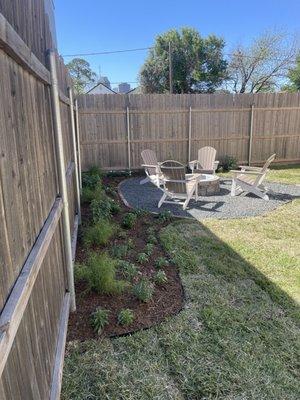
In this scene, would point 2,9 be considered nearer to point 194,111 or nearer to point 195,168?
point 195,168

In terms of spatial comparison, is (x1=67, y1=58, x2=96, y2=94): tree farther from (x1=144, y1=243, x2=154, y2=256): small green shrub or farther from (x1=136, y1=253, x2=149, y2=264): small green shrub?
(x1=136, y1=253, x2=149, y2=264): small green shrub

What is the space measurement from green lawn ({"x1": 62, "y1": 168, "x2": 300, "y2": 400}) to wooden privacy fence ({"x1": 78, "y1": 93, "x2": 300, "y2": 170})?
235 inches

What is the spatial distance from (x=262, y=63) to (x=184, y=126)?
18.3 meters

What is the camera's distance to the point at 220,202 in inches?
256

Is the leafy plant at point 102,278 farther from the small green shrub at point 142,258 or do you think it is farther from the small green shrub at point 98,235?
the small green shrub at point 98,235

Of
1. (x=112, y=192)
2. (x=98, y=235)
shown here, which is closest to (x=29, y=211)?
(x=98, y=235)

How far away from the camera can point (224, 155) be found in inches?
401

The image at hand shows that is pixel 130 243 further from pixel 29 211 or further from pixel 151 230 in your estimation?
pixel 29 211

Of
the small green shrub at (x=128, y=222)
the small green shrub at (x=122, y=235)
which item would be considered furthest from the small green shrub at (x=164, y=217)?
the small green shrub at (x=122, y=235)

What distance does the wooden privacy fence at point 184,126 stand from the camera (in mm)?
9117

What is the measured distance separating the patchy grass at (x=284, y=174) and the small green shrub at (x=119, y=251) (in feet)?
19.1

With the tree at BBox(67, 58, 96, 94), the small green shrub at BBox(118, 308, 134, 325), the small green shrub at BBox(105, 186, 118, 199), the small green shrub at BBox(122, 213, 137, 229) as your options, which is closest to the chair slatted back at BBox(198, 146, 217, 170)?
the small green shrub at BBox(105, 186, 118, 199)

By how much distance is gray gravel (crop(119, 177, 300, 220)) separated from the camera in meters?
5.83

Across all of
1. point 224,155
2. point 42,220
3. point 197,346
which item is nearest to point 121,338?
point 197,346
